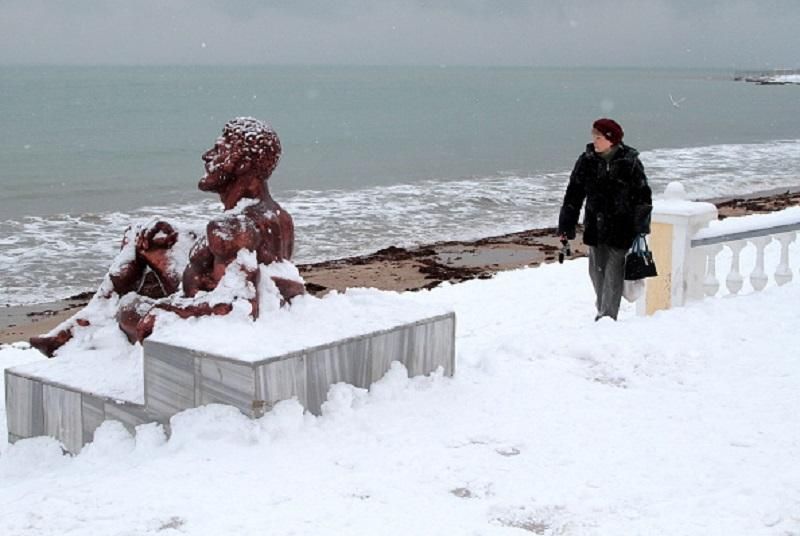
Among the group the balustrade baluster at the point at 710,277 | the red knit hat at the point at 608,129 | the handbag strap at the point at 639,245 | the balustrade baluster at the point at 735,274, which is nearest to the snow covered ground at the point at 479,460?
the handbag strap at the point at 639,245

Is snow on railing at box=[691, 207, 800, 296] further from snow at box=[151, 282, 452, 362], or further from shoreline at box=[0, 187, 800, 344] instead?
shoreline at box=[0, 187, 800, 344]

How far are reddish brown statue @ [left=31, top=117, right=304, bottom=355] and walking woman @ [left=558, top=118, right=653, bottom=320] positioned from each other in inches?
121

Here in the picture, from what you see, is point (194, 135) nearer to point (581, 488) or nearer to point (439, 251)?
point (439, 251)

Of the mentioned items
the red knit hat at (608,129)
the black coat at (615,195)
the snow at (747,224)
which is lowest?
the snow at (747,224)

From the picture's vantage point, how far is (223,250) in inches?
196

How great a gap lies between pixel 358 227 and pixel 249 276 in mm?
19750

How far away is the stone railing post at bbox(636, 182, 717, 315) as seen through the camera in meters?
8.13

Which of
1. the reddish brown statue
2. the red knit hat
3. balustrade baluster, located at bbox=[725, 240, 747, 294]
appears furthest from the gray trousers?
the reddish brown statue

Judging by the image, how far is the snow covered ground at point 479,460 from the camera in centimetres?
373

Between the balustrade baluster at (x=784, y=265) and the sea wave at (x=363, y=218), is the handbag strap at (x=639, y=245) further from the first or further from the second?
the sea wave at (x=363, y=218)

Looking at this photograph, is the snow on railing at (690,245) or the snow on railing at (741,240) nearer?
the snow on railing at (690,245)

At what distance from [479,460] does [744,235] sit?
5.00 metres

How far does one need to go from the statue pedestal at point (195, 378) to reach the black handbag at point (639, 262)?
244 centimetres

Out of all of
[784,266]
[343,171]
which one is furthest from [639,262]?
[343,171]
